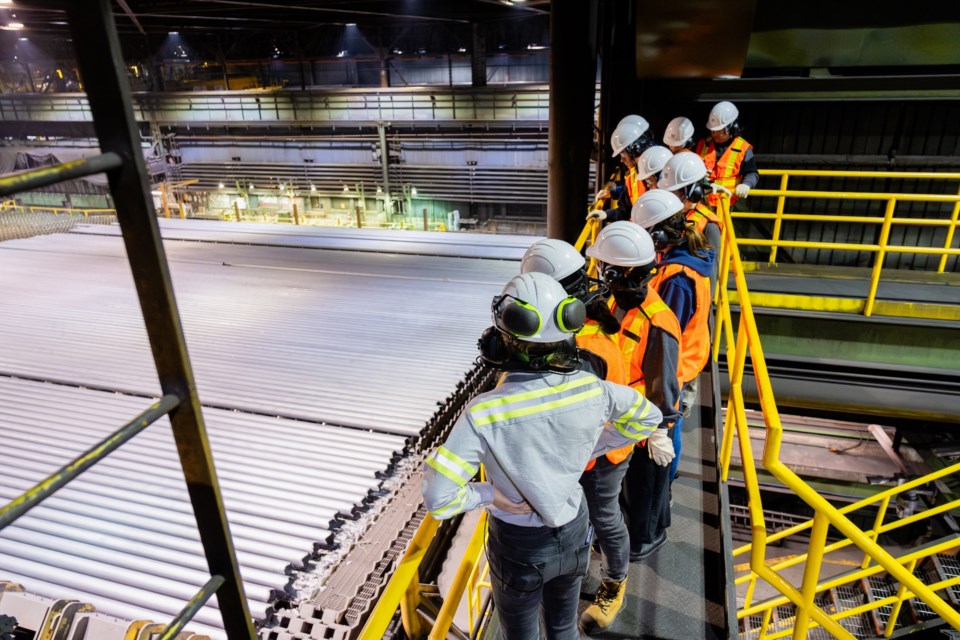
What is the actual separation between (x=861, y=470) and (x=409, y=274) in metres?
8.62

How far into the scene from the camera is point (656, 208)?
12.5ft

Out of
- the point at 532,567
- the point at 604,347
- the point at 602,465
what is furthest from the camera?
the point at 602,465

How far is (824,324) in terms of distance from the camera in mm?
6324

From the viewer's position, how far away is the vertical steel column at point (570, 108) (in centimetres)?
606

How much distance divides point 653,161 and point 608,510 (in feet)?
11.4

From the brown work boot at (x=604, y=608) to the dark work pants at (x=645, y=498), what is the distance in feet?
1.47

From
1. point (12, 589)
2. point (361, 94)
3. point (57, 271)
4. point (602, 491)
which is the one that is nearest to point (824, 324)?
point (602, 491)

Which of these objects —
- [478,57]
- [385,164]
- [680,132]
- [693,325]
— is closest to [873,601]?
[693,325]

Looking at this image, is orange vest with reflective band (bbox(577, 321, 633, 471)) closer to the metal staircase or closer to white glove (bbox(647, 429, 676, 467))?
white glove (bbox(647, 429, 676, 467))

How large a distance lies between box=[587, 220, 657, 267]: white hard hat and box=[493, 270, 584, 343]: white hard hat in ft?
3.55

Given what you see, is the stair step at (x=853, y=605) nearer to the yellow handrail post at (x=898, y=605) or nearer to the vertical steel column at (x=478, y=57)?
the yellow handrail post at (x=898, y=605)

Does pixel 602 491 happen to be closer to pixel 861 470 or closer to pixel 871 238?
pixel 871 238

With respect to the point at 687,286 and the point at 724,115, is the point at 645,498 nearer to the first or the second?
the point at 687,286

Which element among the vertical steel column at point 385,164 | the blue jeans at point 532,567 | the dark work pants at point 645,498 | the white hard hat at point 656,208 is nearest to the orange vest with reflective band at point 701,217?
the white hard hat at point 656,208
